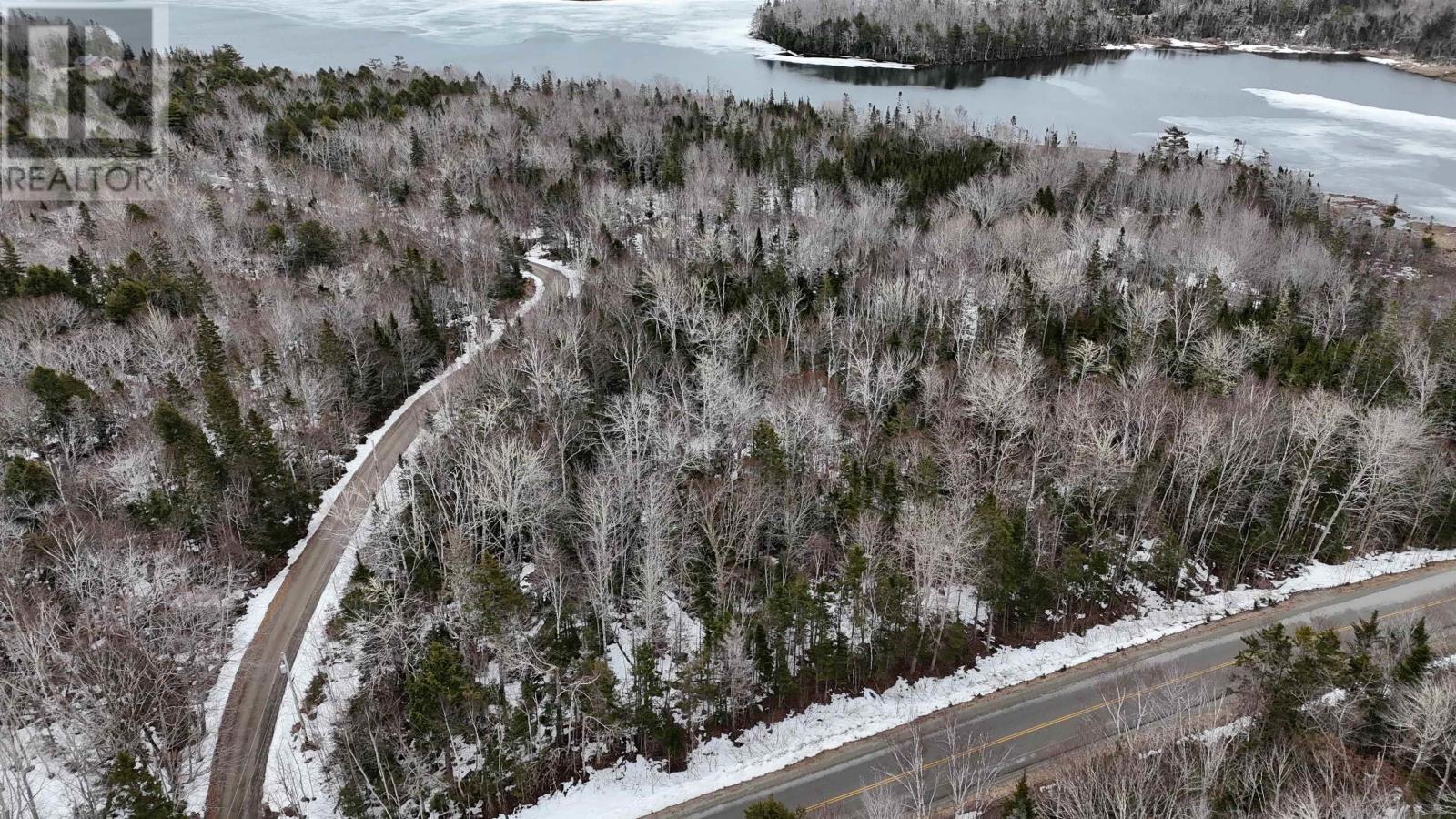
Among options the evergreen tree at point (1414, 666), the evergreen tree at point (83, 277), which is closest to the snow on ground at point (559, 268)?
the evergreen tree at point (83, 277)

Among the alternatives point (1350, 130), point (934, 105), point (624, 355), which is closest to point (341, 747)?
point (624, 355)

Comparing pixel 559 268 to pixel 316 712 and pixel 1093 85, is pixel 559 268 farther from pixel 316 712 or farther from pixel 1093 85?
pixel 1093 85

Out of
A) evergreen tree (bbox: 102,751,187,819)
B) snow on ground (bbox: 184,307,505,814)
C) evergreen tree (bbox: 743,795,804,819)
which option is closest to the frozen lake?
snow on ground (bbox: 184,307,505,814)

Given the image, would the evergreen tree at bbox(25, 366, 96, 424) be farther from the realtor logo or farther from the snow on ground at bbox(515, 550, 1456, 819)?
the realtor logo

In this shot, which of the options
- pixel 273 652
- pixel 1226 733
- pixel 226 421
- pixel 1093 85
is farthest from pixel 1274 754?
pixel 1093 85

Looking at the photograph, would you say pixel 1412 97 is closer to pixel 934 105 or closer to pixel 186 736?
pixel 934 105

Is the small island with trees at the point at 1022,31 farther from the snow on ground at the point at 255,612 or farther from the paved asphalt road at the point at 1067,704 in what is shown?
the paved asphalt road at the point at 1067,704
